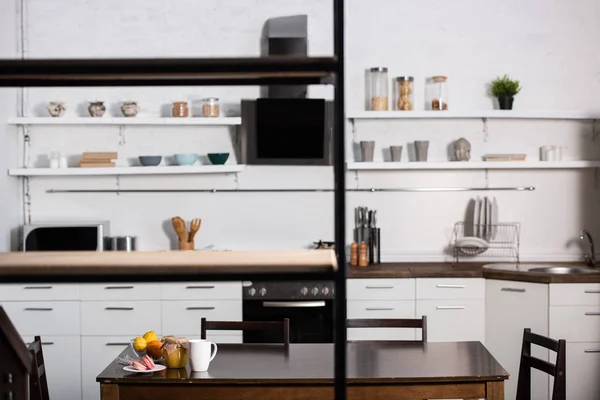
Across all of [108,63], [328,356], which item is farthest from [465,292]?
[108,63]

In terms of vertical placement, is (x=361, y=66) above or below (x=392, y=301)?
above

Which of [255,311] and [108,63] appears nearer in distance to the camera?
[108,63]

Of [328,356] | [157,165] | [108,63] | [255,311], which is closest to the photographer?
[108,63]

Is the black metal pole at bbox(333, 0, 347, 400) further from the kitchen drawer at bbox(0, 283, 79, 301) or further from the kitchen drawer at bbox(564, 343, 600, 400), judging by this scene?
the kitchen drawer at bbox(0, 283, 79, 301)

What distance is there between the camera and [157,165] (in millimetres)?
5586

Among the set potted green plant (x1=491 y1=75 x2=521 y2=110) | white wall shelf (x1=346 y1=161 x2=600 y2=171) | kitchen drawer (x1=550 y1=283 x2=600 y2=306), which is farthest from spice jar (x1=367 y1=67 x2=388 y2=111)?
kitchen drawer (x1=550 y1=283 x2=600 y2=306)

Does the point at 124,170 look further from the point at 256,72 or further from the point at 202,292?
the point at 256,72

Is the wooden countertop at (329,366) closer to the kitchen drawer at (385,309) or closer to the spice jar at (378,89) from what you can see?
the kitchen drawer at (385,309)

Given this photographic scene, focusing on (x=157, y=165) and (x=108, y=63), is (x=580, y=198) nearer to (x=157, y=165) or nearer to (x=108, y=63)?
(x=157, y=165)

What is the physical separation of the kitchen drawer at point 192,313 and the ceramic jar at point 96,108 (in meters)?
1.44

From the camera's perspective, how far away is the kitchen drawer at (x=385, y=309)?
518 centimetres

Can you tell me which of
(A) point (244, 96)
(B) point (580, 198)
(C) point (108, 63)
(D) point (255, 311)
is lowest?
(D) point (255, 311)

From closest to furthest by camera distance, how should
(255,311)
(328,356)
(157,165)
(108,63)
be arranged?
(108,63) → (328,356) → (255,311) → (157,165)

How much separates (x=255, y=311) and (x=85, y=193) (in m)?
1.61
